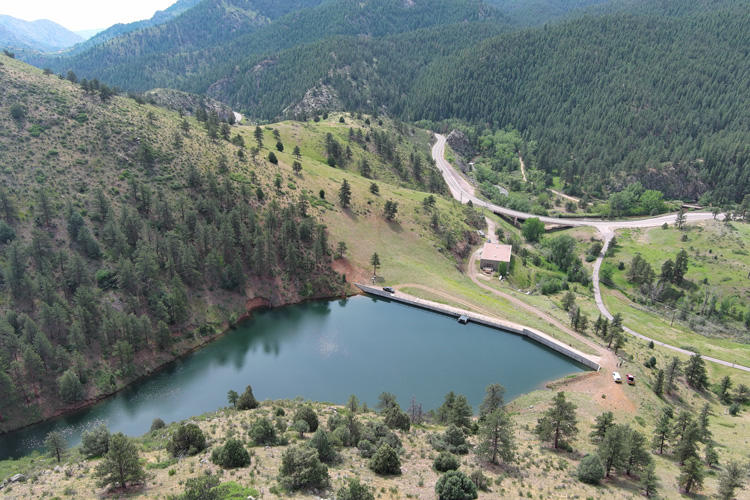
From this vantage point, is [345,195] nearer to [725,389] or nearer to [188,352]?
[188,352]

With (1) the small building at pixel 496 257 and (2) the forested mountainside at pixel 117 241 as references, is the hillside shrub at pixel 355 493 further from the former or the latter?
(1) the small building at pixel 496 257

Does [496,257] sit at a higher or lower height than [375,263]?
higher

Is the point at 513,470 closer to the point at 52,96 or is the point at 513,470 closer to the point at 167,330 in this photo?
the point at 167,330

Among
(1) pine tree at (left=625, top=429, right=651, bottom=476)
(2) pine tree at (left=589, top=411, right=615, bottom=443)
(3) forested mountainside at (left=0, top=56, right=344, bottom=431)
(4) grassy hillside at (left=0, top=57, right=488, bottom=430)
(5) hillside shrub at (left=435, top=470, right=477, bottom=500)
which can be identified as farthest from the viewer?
(4) grassy hillside at (left=0, top=57, right=488, bottom=430)

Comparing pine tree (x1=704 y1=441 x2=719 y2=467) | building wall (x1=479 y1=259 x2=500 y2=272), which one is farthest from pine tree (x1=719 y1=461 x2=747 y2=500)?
building wall (x1=479 y1=259 x2=500 y2=272)

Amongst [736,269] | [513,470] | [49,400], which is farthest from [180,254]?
[736,269]

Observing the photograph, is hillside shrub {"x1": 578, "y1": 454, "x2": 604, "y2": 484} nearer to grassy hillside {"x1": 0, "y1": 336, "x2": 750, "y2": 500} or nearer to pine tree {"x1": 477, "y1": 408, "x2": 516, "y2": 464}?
grassy hillside {"x1": 0, "y1": 336, "x2": 750, "y2": 500}

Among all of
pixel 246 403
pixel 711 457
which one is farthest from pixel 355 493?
pixel 711 457

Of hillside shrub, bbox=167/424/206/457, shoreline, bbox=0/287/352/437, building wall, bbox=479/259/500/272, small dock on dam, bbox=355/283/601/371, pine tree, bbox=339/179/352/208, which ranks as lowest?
shoreline, bbox=0/287/352/437
